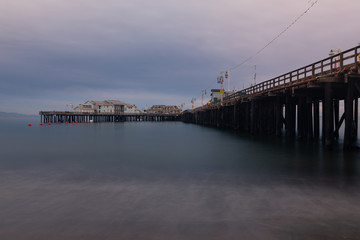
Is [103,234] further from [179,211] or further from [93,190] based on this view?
[93,190]

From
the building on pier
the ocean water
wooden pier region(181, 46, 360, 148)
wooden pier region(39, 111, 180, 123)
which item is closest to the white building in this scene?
wooden pier region(39, 111, 180, 123)

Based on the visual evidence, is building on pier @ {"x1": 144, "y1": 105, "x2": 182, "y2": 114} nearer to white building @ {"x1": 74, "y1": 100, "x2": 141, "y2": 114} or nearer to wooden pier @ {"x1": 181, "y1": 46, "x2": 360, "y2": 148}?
white building @ {"x1": 74, "y1": 100, "x2": 141, "y2": 114}

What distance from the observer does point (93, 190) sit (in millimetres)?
9125

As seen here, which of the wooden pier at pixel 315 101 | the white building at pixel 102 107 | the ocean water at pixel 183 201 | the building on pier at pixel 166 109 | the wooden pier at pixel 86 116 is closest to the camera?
the ocean water at pixel 183 201

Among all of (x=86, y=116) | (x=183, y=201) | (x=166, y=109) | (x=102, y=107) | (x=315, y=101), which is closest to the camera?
(x=183, y=201)

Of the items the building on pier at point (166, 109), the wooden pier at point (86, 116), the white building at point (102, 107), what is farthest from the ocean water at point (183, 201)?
the building on pier at point (166, 109)

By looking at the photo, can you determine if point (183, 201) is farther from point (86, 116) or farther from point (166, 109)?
point (166, 109)

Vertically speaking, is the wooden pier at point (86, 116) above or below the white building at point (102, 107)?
below

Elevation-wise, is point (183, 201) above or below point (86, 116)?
below

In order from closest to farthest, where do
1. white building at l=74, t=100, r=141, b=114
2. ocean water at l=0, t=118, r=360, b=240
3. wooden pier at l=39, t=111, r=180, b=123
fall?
ocean water at l=0, t=118, r=360, b=240
wooden pier at l=39, t=111, r=180, b=123
white building at l=74, t=100, r=141, b=114

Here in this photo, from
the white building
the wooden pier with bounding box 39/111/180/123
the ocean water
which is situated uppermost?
the white building

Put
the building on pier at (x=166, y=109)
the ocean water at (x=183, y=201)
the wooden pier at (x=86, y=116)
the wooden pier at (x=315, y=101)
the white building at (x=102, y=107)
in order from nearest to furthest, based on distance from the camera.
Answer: the ocean water at (x=183, y=201) < the wooden pier at (x=315, y=101) < the wooden pier at (x=86, y=116) < the white building at (x=102, y=107) < the building on pier at (x=166, y=109)

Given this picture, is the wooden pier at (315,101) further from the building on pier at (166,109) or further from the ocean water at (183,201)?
the building on pier at (166,109)

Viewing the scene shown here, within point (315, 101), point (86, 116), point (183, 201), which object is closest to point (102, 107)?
point (86, 116)
